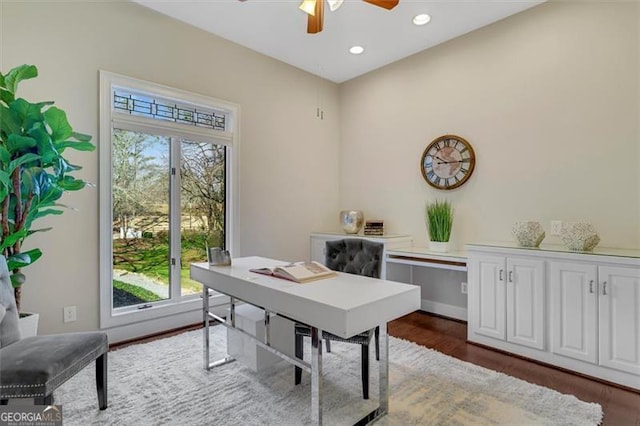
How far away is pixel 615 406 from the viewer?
202 centimetres

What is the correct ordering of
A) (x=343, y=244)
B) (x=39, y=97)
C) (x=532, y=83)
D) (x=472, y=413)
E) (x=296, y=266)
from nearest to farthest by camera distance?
(x=472, y=413), (x=296, y=266), (x=39, y=97), (x=343, y=244), (x=532, y=83)

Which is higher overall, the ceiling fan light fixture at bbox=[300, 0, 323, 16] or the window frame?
the ceiling fan light fixture at bbox=[300, 0, 323, 16]

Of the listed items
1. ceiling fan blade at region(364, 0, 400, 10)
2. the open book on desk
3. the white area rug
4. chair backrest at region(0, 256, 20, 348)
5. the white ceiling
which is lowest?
the white area rug

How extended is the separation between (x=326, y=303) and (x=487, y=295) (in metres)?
2.06

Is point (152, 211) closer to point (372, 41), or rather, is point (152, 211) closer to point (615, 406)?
point (372, 41)

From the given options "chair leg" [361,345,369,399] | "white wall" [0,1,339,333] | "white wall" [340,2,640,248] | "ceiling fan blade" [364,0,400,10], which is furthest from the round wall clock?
"chair leg" [361,345,369,399]

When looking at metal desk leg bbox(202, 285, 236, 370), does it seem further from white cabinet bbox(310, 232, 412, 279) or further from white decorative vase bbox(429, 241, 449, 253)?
white decorative vase bbox(429, 241, 449, 253)

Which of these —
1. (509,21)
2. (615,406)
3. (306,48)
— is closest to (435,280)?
(615,406)

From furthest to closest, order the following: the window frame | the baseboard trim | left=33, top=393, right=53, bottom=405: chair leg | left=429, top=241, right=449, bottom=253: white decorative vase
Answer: the baseboard trim < left=429, top=241, right=449, bottom=253: white decorative vase < the window frame < left=33, top=393, right=53, bottom=405: chair leg

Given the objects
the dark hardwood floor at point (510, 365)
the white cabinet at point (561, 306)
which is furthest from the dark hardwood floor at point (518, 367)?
the white cabinet at point (561, 306)

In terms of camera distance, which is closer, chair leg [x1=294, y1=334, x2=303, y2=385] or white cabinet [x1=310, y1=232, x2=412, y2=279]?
chair leg [x1=294, y1=334, x2=303, y2=385]

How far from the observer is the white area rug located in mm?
1869

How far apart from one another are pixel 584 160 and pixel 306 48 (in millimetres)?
3036

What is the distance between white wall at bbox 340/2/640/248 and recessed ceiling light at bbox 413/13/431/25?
1.93 feet
